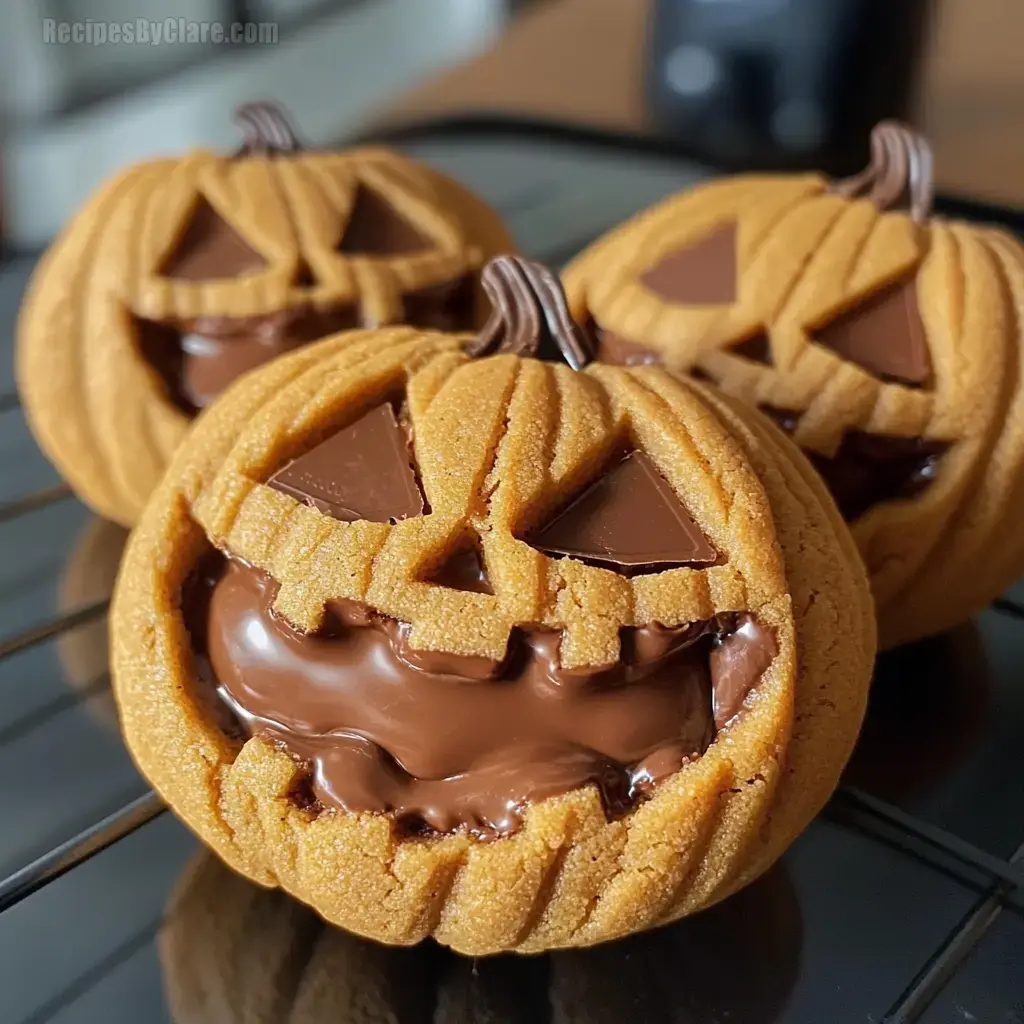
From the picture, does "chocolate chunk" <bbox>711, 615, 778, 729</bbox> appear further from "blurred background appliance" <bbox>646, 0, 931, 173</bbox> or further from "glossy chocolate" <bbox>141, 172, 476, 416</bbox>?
"blurred background appliance" <bbox>646, 0, 931, 173</bbox>

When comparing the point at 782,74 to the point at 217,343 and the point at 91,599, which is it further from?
the point at 91,599

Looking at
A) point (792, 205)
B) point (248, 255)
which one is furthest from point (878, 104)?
point (248, 255)

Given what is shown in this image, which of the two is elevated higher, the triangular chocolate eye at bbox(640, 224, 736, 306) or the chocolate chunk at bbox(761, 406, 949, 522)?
the triangular chocolate eye at bbox(640, 224, 736, 306)

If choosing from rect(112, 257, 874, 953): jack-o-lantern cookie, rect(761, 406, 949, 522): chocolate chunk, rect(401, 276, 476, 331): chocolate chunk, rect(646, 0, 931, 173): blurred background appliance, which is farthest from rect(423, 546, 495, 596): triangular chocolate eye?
rect(646, 0, 931, 173): blurred background appliance

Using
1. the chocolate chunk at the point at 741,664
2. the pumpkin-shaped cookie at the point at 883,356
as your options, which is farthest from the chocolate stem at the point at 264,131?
the chocolate chunk at the point at 741,664

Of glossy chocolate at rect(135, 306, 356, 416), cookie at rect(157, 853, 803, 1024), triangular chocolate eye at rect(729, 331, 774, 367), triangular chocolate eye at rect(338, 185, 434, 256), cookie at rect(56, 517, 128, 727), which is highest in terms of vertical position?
triangular chocolate eye at rect(729, 331, 774, 367)

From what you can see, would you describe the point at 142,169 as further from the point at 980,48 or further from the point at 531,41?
the point at 980,48

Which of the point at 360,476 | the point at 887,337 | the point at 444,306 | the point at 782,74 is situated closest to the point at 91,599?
the point at 444,306
